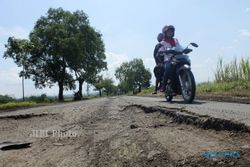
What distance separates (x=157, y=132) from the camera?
4293 millimetres

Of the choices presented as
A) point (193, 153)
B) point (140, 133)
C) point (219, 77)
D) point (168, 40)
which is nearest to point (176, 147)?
point (193, 153)

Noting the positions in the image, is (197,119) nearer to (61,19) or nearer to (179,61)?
(179,61)

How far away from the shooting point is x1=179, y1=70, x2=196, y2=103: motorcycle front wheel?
346 inches

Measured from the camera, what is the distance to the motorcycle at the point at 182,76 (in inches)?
351

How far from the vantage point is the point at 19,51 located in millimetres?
45969

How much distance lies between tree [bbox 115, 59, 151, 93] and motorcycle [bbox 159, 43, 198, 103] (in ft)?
375

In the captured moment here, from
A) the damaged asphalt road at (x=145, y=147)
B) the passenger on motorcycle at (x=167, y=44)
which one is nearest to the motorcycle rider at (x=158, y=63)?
the passenger on motorcycle at (x=167, y=44)

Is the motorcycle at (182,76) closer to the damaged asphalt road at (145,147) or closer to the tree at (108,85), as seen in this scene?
the damaged asphalt road at (145,147)

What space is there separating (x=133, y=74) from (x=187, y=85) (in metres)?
118

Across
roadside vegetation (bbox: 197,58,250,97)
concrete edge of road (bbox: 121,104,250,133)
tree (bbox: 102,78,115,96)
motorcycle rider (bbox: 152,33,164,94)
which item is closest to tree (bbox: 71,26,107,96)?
roadside vegetation (bbox: 197,58,250,97)

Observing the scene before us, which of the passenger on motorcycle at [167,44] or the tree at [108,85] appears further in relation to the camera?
the tree at [108,85]

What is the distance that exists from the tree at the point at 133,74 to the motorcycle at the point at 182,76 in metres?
114

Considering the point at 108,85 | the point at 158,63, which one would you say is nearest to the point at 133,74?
the point at 108,85

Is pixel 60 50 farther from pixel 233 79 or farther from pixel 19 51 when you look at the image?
pixel 233 79
